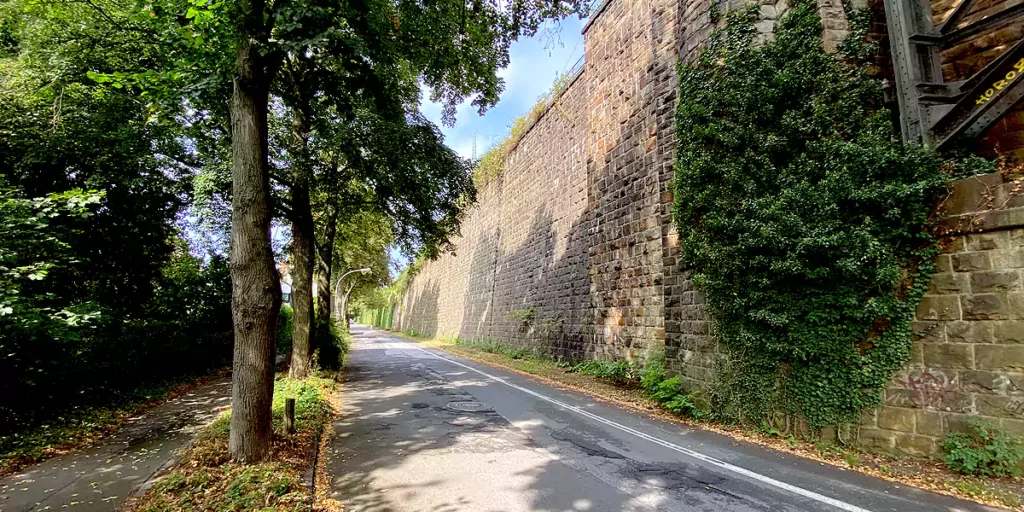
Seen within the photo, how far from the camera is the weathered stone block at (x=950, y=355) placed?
15.9 ft

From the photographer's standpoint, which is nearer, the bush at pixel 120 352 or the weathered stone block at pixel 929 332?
the weathered stone block at pixel 929 332

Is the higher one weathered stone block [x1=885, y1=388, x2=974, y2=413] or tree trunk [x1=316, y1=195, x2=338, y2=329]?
tree trunk [x1=316, y1=195, x2=338, y2=329]

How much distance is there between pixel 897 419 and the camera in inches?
204

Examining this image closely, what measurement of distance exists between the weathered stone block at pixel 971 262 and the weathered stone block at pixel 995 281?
0.06m

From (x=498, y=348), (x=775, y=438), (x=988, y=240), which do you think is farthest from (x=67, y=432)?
(x=498, y=348)

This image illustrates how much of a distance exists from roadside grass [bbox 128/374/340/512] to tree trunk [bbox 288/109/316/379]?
4.73m

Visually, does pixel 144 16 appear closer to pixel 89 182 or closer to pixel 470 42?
pixel 89 182

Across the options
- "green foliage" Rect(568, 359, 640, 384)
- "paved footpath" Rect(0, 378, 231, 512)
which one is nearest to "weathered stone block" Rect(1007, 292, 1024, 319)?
"green foliage" Rect(568, 359, 640, 384)

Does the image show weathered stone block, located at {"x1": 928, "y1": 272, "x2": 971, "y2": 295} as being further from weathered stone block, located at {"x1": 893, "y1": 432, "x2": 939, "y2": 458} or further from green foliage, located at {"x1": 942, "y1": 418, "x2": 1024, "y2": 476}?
weathered stone block, located at {"x1": 893, "y1": 432, "x2": 939, "y2": 458}

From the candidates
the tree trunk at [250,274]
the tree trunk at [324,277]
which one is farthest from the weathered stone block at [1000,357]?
the tree trunk at [324,277]

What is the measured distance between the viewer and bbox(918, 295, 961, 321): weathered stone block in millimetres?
5004

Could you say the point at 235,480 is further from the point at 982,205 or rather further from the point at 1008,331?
the point at 982,205

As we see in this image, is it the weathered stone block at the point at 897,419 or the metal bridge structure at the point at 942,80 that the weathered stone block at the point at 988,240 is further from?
the weathered stone block at the point at 897,419

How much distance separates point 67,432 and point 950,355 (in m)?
10.8
